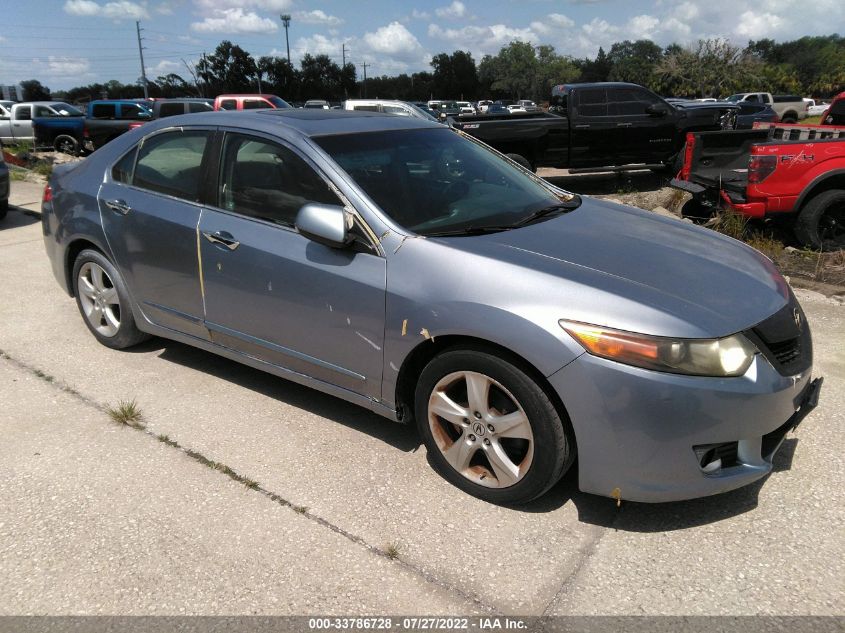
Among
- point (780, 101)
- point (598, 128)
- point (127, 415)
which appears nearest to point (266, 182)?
point (127, 415)

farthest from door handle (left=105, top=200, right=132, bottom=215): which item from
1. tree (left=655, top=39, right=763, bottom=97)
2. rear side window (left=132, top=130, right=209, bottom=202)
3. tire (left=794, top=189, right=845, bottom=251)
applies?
tree (left=655, top=39, right=763, bottom=97)

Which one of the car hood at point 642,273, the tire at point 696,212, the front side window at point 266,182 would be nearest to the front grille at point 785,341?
the car hood at point 642,273

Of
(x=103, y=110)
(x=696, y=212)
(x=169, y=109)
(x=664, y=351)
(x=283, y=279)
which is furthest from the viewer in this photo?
(x=169, y=109)

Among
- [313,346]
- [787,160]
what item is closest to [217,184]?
[313,346]

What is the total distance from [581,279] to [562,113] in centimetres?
1094

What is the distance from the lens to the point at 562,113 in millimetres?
12758

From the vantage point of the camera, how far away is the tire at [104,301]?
4.38 meters

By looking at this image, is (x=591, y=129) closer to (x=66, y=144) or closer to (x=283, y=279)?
(x=283, y=279)

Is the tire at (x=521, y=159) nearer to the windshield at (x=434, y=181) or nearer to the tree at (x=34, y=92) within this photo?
the windshield at (x=434, y=181)

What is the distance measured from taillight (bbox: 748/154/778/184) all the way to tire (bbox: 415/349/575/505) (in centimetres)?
543

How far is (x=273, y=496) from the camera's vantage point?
3039 millimetres

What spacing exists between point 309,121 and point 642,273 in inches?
79.2

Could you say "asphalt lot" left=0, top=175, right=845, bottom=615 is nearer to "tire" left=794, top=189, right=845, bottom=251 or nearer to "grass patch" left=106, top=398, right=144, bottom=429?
"grass patch" left=106, top=398, right=144, bottom=429

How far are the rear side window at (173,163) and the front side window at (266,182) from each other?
0.25m
